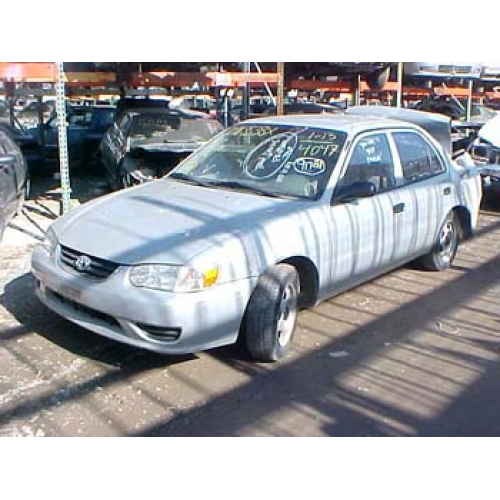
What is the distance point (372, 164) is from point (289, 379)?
6.54 ft

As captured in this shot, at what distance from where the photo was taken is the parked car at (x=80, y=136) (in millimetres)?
12914

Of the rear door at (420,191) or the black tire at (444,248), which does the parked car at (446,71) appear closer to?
the black tire at (444,248)

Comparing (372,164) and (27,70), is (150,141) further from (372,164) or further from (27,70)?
(372,164)

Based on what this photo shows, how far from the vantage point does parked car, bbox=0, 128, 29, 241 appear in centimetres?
A: 628

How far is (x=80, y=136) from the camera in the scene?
1348 cm

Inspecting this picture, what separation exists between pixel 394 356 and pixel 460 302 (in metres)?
1.43

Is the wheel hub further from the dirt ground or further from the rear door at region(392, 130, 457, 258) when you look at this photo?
the rear door at region(392, 130, 457, 258)

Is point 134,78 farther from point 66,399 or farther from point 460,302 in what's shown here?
point 66,399

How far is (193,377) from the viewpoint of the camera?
11.7ft

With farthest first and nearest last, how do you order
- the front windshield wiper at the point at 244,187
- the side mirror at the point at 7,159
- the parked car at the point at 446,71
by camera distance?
the parked car at the point at 446,71 → the side mirror at the point at 7,159 → the front windshield wiper at the point at 244,187

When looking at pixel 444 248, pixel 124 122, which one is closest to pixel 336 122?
pixel 444 248

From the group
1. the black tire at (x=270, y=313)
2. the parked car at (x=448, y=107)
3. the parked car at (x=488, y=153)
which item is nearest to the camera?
the black tire at (x=270, y=313)

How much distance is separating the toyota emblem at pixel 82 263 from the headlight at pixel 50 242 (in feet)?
1.13

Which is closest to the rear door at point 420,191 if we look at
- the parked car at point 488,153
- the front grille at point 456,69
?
the parked car at point 488,153
